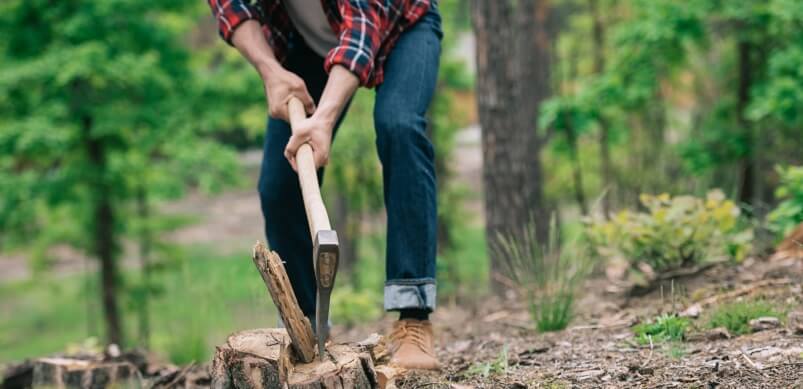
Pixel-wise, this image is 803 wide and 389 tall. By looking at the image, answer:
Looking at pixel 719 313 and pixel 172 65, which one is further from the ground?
pixel 172 65

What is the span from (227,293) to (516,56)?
97.9 inches

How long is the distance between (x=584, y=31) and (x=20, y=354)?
10.1m

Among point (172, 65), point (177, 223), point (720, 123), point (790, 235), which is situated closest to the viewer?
point (790, 235)

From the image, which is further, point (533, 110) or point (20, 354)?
point (20, 354)

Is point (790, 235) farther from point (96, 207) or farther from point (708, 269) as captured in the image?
point (96, 207)

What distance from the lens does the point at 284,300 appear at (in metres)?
2.34

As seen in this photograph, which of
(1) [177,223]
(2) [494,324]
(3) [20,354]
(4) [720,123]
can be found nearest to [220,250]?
(3) [20,354]

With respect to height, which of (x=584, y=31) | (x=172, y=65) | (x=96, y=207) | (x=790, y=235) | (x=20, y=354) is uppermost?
(x=584, y=31)

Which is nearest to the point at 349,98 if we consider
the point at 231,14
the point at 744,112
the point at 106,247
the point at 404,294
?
the point at 231,14

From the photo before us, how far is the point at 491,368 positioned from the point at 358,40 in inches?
42.9

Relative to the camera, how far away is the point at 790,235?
438cm

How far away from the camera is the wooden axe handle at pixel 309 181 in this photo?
7.64 feet

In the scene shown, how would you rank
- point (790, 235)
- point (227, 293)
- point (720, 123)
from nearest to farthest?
point (790, 235), point (227, 293), point (720, 123)

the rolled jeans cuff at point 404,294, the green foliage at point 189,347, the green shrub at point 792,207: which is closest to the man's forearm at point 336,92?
the rolled jeans cuff at point 404,294
